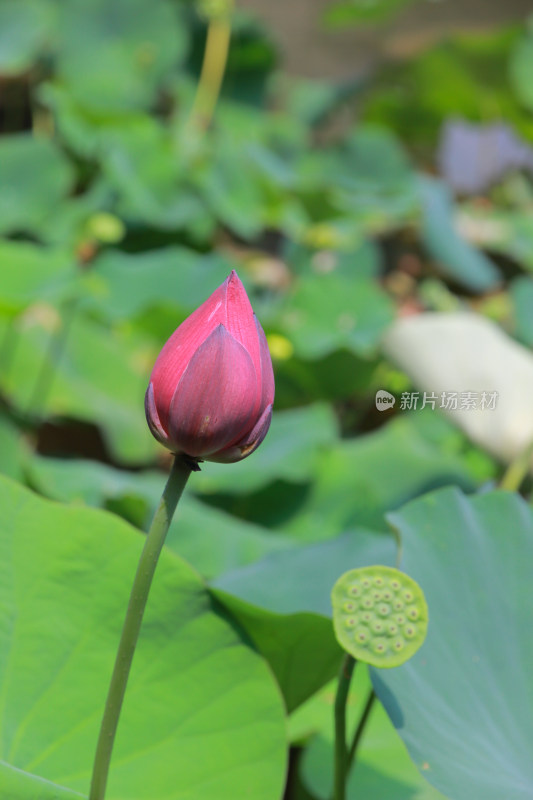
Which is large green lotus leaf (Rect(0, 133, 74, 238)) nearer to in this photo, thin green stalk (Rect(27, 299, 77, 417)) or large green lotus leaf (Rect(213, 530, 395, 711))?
thin green stalk (Rect(27, 299, 77, 417))

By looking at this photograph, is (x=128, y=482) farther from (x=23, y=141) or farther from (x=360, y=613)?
(x=23, y=141)

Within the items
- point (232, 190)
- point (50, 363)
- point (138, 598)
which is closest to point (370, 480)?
point (50, 363)

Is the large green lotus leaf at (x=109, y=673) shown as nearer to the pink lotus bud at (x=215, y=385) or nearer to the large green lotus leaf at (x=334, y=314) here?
the pink lotus bud at (x=215, y=385)

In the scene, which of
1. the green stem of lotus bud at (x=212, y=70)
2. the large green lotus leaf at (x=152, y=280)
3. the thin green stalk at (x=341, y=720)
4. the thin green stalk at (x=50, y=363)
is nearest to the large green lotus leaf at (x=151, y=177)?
the large green lotus leaf at (x=152, y=280)

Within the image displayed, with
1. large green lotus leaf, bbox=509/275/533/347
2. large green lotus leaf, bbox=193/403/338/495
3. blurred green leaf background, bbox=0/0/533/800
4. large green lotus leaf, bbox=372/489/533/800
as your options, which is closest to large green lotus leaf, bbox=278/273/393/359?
blurred green leaf background, bbox=0/0/533/800

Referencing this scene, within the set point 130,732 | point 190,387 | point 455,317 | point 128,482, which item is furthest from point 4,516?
point 455,317

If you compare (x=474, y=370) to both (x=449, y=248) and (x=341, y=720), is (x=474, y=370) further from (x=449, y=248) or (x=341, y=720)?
(x=449, y=248)
